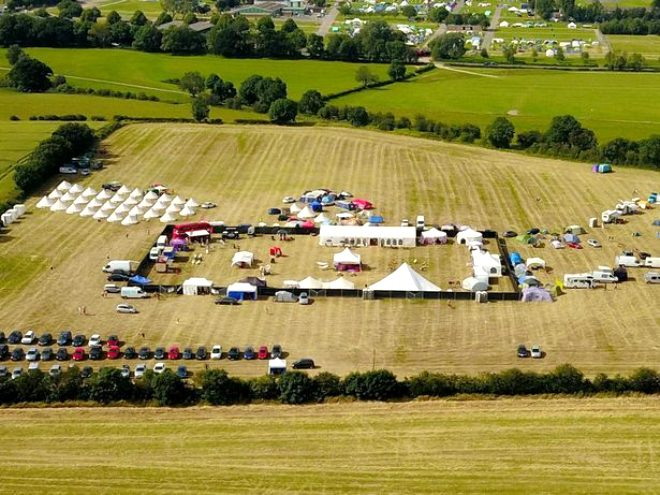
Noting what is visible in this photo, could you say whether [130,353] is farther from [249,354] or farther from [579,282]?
[579,282]

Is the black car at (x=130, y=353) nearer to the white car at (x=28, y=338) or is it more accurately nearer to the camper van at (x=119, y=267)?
the white car at (x=28, y=338)

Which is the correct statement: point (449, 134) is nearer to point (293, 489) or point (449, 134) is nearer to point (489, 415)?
point (489, 415)

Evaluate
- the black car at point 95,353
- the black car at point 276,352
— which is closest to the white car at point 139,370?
the black car at point 95,353

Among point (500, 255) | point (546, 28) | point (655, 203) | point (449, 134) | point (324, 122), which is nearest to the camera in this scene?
point (500, 255)

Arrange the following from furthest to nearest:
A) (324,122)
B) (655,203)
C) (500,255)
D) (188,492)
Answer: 1. (324,122)
2. (655,203)
3. (500,255)
4. (188,492)

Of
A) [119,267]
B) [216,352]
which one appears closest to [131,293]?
[119,267]

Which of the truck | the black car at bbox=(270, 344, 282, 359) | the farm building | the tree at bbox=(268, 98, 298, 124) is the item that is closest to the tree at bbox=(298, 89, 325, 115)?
the tree at bbox=(268, 98, 298, 124)

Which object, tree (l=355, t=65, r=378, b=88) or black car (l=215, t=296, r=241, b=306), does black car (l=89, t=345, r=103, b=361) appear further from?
tree (l=355, t=65, r=378, b=88)

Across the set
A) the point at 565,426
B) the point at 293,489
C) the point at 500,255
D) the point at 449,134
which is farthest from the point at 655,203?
the point at 293,489
